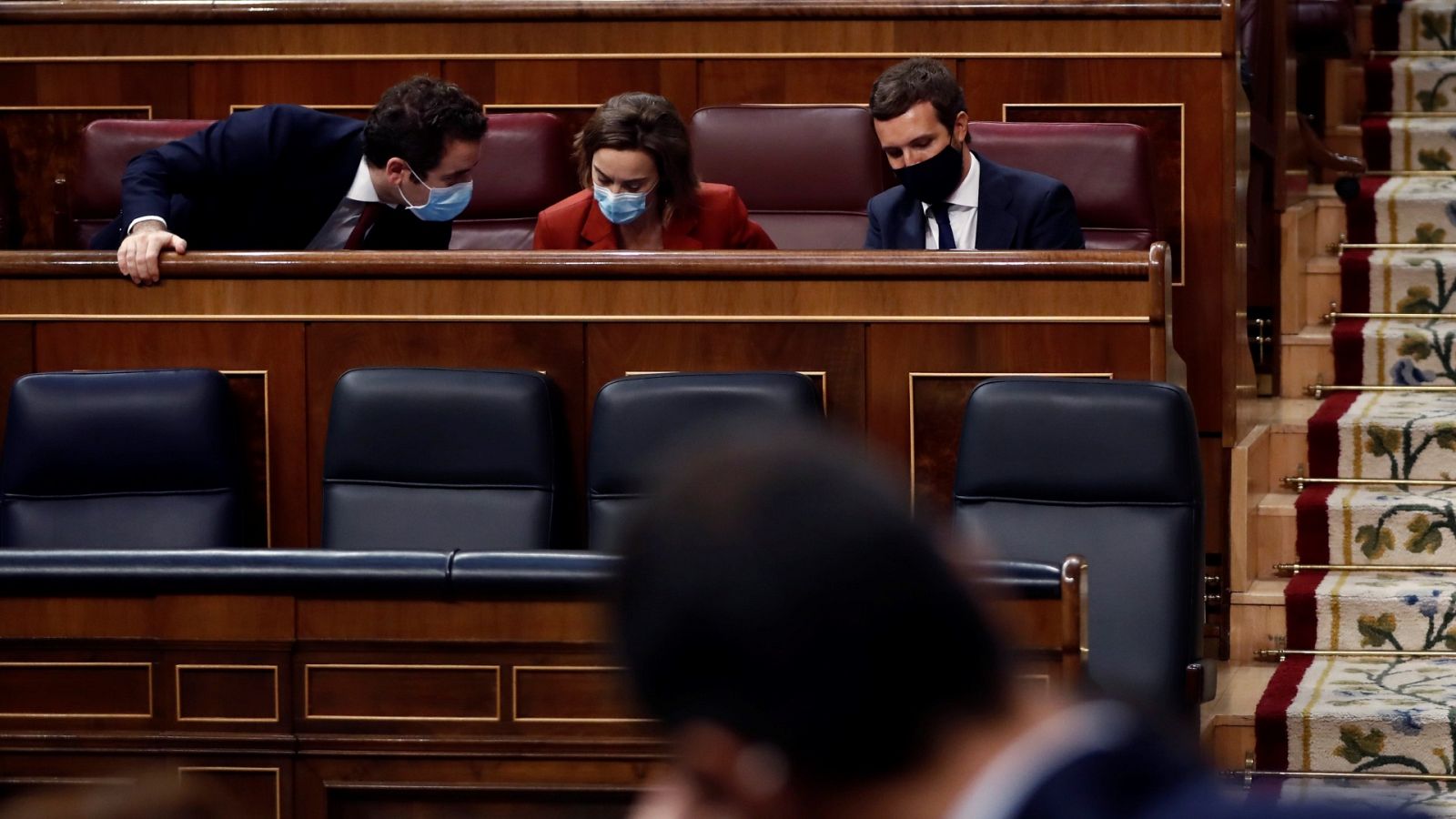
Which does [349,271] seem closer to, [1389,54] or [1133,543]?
[1133,543]

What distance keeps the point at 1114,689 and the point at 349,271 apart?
3.90 feet

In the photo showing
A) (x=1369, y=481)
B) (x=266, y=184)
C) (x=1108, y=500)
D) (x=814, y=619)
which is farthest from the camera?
(x=1369, y=481)

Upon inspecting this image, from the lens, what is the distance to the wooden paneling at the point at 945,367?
4.47 feet

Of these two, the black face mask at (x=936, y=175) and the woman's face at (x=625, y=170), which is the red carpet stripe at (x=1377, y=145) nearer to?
the black face mask at (x=936, y=175)

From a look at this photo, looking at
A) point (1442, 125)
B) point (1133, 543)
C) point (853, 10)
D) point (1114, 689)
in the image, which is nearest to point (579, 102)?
point (853, 10)

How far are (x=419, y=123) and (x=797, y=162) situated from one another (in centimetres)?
39

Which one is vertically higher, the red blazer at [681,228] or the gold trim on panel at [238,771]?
the red blazer at [681,228]

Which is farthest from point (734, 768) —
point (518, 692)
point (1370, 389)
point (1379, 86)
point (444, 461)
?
point (1379, 86)

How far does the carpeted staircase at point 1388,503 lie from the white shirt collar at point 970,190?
1.41ft

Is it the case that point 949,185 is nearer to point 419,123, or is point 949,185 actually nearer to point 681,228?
point 681,228

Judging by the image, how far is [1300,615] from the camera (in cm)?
166

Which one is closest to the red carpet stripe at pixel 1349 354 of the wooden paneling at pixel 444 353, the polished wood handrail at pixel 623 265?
the polished wood handrail at pixel 623 265

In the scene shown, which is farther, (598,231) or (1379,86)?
(1379,86)

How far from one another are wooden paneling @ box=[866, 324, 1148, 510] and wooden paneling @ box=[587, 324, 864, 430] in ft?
0.04
